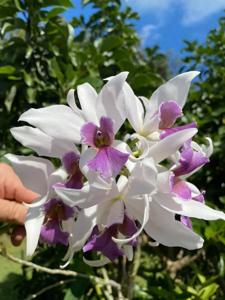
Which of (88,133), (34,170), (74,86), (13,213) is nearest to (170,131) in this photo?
(88,133)

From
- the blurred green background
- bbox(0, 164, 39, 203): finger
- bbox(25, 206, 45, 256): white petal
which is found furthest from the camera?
the blurred green background

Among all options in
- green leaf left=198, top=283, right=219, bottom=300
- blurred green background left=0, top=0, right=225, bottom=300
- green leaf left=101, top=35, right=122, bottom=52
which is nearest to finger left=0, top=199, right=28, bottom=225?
blurred green background left=0, top=0, right=225, bottom=300

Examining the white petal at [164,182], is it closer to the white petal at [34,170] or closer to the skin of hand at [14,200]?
the white petal at [34,170]

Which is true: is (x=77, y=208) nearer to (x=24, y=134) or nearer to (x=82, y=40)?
(x=24, y=134)

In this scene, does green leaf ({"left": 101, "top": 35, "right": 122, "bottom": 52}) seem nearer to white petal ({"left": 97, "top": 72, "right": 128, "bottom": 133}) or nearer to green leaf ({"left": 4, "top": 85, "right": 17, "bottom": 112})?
green leaf ({"left": 4, "top": 85, "right": 17, "bottom": 112})

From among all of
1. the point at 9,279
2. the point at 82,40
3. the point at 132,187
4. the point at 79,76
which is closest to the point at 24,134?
the point at 132,187
